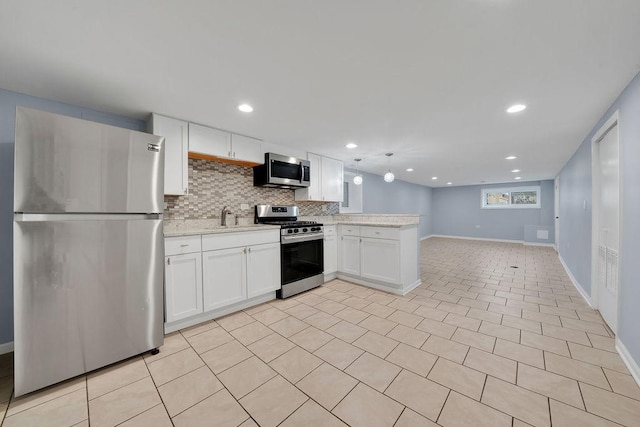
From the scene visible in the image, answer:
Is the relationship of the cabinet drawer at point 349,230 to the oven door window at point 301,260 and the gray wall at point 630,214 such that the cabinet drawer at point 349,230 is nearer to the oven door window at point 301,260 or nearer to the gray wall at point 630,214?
A: the oven door window at point 301,260

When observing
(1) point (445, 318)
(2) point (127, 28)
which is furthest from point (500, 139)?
(2) point (127, 28)

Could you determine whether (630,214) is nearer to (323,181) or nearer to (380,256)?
(380,256)

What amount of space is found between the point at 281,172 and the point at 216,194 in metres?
0.92

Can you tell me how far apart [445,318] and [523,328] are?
0.68 meters

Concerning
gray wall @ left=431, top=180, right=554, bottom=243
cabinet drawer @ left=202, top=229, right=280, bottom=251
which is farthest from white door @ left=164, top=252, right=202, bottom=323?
gray wall @ left=431, top=180, right=554, bottom=243

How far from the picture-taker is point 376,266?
3.43 m

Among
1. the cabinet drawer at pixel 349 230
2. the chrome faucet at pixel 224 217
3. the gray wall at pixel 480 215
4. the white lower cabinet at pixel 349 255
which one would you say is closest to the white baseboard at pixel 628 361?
the white lower cabinet at pixel 349 255

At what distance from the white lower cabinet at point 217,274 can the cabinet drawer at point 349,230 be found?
122 cm

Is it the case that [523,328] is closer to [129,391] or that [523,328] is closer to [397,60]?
[397,60]

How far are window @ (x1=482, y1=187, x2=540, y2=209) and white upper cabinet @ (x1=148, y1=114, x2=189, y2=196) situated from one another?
33.0 feet

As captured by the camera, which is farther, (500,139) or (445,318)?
(500,139)

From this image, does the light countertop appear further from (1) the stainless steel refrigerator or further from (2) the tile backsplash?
(1) the stainless steel refrigerator

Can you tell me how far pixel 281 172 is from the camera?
3.36 metres

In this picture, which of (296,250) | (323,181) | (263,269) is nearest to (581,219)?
(323,181)
